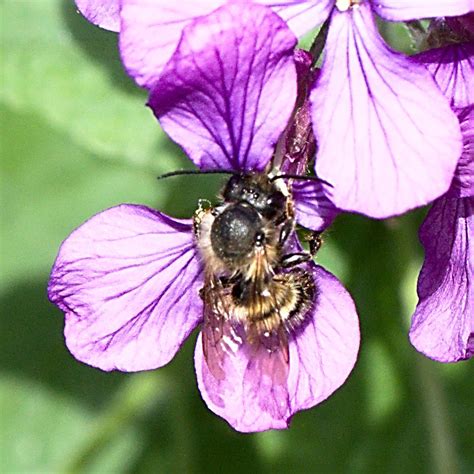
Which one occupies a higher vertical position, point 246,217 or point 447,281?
point 246,217

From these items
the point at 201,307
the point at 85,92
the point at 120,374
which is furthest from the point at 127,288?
the point at 120,374

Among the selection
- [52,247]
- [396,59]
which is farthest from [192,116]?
[52,247]

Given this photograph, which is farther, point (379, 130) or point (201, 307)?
point (201, 307)

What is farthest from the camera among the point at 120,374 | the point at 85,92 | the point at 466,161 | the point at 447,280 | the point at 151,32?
the point at 120,374

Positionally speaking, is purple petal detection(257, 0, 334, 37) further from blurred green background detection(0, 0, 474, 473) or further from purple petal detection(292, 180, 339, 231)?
blurred green background detection(0, 0, 474, 473)

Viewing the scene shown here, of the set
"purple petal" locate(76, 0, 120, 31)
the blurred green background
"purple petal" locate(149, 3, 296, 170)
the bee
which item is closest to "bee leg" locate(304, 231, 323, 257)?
the bee

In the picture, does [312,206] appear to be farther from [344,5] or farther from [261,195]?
[344,5]
